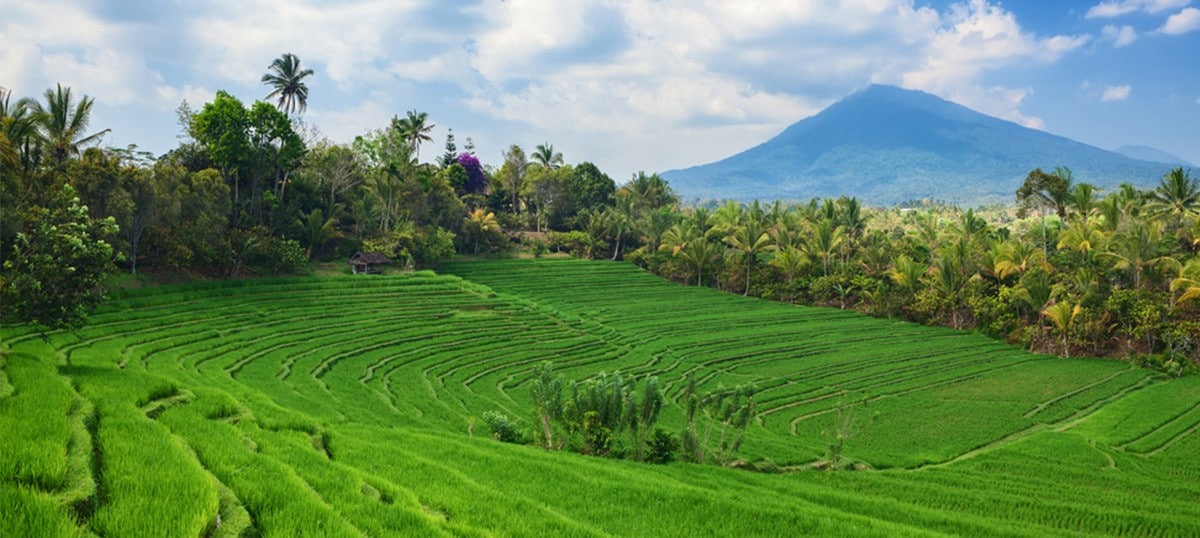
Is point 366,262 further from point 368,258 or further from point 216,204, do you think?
point 216,204

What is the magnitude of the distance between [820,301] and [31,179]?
45.0 m

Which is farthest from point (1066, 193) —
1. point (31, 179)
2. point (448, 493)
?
point (31, 179)

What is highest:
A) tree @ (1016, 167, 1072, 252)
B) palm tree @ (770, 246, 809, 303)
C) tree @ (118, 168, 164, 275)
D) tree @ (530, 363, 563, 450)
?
tree @ (1016, 167, 1072, 252)

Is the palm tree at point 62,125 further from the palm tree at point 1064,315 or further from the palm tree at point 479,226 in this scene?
the palm tree at point 1064,315

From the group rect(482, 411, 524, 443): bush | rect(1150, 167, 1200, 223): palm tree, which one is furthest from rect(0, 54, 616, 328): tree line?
rect(1150, 167, 1200, 223): palm tree

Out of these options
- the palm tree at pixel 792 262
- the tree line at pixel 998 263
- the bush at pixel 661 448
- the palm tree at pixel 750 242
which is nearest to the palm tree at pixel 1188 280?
the tree line at pixel 998 263

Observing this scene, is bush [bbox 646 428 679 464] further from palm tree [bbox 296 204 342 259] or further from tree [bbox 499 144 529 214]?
tree [bbox 499 144 529 214]

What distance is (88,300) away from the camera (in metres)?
17.0

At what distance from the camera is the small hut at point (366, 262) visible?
145ft

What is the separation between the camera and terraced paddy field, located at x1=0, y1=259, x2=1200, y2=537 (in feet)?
24.0

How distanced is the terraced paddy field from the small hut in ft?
12.0

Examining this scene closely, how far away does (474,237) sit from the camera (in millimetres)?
58344

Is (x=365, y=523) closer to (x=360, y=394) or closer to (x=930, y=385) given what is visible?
(x=360, y=394)

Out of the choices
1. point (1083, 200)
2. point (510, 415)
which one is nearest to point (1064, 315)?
point (1083, 200)
